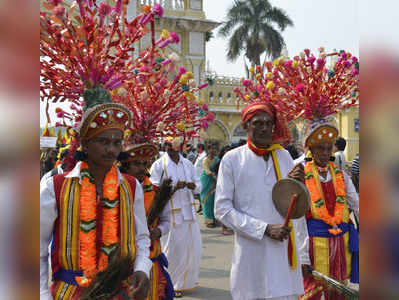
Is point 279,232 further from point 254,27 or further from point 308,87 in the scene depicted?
point 254,27

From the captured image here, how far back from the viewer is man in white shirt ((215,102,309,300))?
3.35 metres

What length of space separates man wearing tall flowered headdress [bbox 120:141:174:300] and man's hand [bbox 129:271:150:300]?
152cm

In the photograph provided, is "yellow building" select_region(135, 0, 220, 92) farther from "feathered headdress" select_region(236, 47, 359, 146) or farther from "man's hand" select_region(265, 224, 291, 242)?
"man's hand" select_region(265, 224, 291, 242)

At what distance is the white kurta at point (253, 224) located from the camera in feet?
11.0

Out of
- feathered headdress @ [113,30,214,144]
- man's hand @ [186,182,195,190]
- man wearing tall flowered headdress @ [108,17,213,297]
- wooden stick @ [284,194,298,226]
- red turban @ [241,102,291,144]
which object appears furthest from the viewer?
man's hand @ [186,182,195,190]

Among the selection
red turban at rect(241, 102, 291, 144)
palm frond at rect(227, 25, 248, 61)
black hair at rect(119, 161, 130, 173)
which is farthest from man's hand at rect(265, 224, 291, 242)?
palm frond at rect(227, 25, 248, 61)

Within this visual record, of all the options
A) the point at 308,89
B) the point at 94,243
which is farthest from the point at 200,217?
the point at 94,243

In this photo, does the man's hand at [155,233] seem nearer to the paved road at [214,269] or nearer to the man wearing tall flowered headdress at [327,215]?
the man wearing tall flowered headdress at [327,215]

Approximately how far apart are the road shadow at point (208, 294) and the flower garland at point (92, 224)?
380 cm

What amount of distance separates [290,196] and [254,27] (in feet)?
116

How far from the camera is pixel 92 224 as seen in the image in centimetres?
266

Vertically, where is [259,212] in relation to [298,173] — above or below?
below

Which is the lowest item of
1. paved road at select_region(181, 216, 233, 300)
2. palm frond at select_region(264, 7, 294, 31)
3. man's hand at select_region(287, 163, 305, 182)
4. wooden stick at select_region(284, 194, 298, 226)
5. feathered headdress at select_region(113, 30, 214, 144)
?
paved road at select_region(181, 216, 233, 300)

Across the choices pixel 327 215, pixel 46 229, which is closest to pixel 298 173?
pixel 327 215
